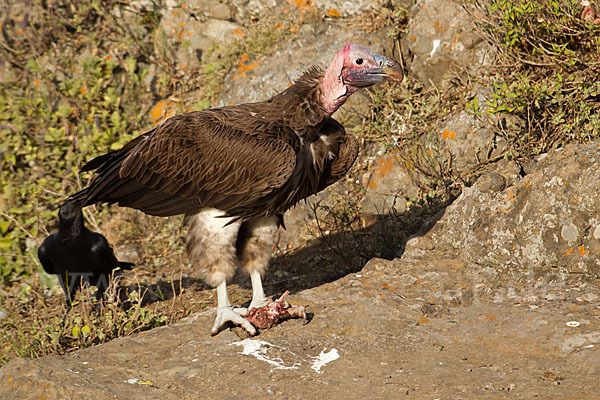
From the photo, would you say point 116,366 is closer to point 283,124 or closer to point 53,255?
point 283,124

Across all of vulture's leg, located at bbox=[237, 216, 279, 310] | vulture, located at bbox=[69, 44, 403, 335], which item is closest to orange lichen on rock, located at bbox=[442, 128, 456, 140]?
vulture, located at bbox=[69, 44, 403, 335]

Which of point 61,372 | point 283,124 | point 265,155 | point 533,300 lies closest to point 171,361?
point 61,372

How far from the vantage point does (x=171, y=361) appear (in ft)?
13.1

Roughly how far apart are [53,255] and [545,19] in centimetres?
469

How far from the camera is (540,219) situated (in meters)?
4.77

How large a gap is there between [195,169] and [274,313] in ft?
3.66

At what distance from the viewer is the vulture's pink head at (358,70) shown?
447 centimetres

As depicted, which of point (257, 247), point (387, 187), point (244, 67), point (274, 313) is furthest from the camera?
point (244, 67)

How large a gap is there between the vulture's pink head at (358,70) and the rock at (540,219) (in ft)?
4.41

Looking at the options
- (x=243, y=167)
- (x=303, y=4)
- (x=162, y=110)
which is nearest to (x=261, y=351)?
(x=243, y=167)

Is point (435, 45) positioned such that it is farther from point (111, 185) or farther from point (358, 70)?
point (111, 185)

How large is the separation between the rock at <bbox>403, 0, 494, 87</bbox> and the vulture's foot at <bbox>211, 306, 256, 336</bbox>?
147 inches

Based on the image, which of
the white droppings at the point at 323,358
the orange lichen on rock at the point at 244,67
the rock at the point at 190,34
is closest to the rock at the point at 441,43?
the orange lichen on rock at the point at 244,67

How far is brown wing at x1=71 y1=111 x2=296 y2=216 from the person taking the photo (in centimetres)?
436
